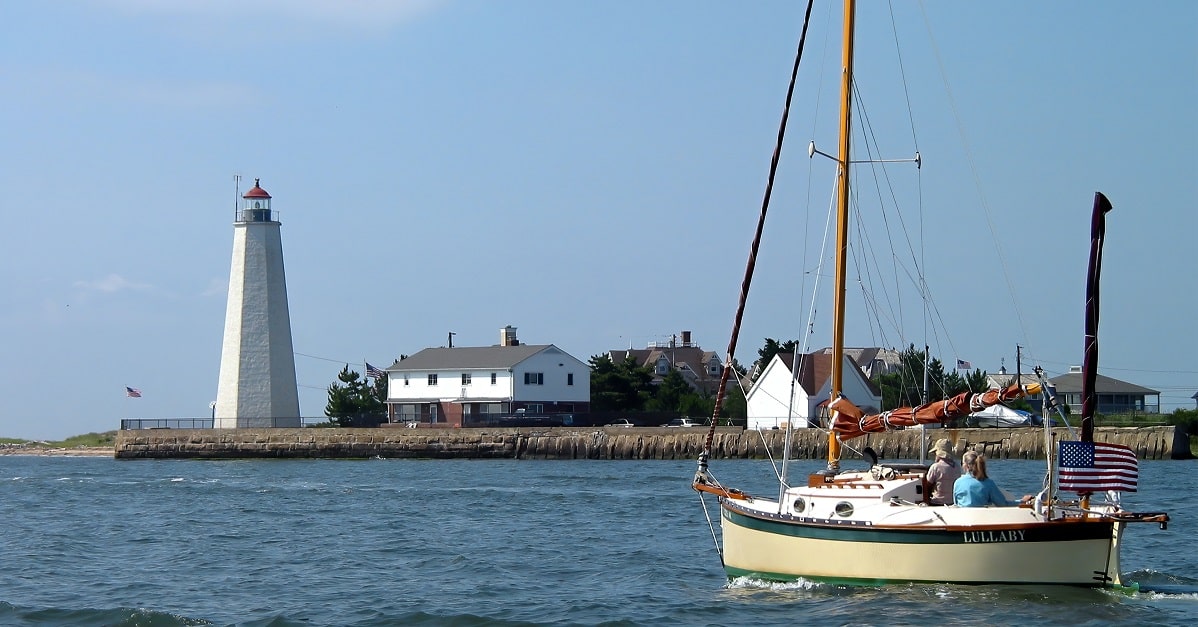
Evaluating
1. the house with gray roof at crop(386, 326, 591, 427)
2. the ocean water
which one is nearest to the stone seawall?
the house with gray roof at crop(386, 326, 591, 427)

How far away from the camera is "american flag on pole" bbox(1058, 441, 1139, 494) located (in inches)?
690

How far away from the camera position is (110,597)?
2144 centimetres

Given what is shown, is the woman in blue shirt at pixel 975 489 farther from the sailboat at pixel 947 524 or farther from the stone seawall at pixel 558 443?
the stone seawall at pixel 558 443

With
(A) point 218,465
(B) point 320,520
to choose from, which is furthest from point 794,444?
(B) point 320,520

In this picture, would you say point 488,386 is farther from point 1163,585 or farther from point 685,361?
point 1163,585

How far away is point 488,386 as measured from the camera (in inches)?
3273

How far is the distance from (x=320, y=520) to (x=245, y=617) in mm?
15275

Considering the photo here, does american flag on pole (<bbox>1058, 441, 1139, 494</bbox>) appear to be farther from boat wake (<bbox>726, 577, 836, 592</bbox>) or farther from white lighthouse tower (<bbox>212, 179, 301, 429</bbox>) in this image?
white lighthouse tower (<bbox>212, 179, 301, 429</bbox>)

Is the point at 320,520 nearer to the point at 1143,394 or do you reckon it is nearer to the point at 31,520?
the point at 31,520

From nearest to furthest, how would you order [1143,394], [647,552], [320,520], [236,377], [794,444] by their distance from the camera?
[647,552]
[320,520]
[794,444]
[236,377]
[1143,394]

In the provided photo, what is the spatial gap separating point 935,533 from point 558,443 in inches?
2055

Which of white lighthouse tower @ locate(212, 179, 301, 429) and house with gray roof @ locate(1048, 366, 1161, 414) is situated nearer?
white lighthouse tower @ locate(212, 179, 301, 429)

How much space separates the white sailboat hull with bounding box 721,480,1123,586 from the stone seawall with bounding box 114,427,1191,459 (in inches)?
1566

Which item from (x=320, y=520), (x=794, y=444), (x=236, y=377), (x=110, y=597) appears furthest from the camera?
(x=236, y=377)
